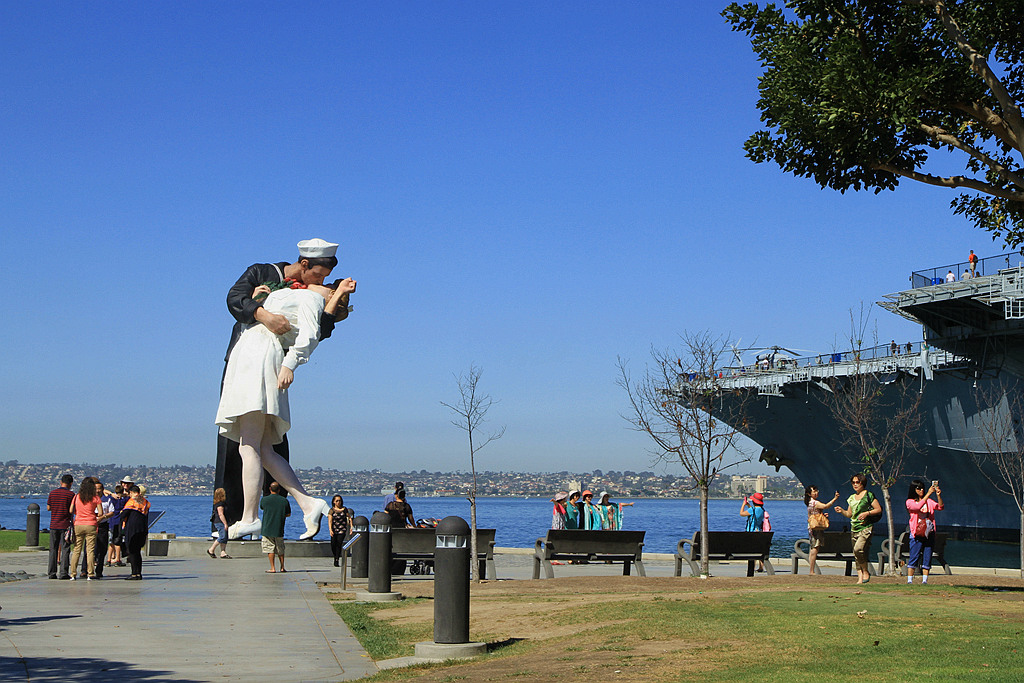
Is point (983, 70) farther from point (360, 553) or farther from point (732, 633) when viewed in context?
point (360, 553)

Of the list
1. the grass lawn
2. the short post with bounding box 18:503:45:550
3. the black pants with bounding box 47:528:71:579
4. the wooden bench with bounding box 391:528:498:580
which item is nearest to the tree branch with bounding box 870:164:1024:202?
the grass lawn

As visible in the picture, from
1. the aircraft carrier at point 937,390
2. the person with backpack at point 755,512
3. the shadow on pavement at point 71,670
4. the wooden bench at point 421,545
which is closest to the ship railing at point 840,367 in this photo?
the aircraft carrier at point 937,390

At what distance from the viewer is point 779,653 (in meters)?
7.96

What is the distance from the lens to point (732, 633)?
900 centimetres

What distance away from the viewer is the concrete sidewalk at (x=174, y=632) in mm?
7797

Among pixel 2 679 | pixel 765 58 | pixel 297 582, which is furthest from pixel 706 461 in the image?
pixel 2 679

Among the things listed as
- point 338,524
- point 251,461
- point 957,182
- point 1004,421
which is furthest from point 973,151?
point 1004,421

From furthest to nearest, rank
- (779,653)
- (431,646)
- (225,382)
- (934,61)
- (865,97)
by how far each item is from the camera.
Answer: (225,382)
(934,61)
(865,97)
(431,646)
(779,653)

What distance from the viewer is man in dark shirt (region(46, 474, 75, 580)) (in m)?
16.3

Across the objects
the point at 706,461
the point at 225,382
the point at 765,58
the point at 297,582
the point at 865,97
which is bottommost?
the point at 297,582

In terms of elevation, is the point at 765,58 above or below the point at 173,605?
above

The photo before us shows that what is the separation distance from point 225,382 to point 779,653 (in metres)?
18.1

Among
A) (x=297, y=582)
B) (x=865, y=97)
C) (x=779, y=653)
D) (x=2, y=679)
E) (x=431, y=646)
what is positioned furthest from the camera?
(x=297, y=582)

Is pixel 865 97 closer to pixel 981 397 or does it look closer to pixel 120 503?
pixel 120 503
